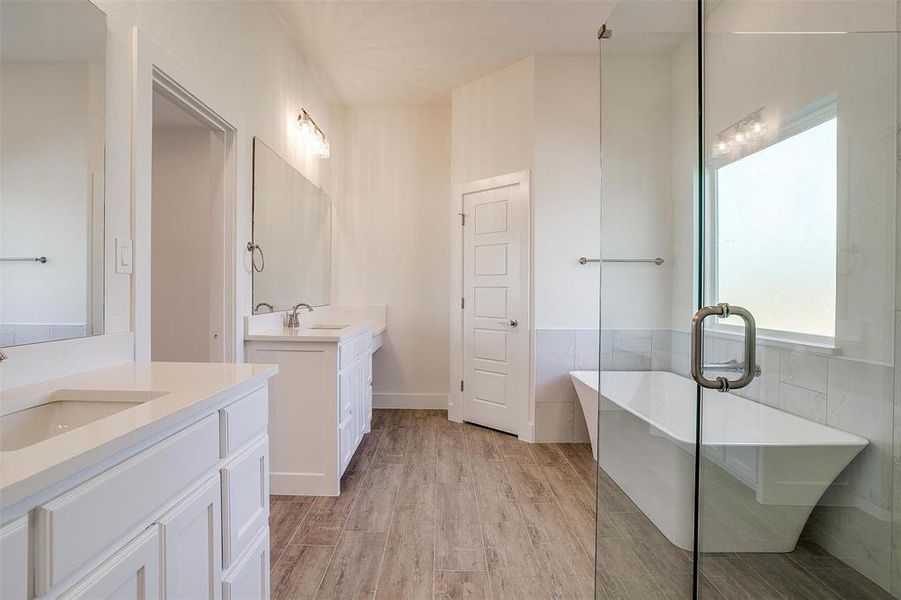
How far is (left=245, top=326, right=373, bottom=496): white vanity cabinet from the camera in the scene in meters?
2.48

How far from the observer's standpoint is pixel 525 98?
3572 millimetres

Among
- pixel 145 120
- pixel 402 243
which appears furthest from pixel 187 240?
pixel 402 243

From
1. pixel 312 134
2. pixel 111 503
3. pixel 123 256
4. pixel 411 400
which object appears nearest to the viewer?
pixel 111 503

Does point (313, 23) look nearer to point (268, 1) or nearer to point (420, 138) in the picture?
point (268, 1)

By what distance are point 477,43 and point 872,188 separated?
303cm

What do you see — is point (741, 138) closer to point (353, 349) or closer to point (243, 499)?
point (243, 499)

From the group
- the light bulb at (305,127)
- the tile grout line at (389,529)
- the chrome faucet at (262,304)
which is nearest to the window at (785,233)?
the tile grout line at (389,529)

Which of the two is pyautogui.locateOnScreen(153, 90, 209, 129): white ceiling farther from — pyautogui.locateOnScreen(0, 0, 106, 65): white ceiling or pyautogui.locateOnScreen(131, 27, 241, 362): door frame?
pyautogui.locateOnScreen(0, 0, 106, 65): white ceiling

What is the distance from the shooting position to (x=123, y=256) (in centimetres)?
151

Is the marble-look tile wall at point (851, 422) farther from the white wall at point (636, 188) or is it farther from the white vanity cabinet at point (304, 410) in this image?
the white vanity cabinet at point (304, 410)

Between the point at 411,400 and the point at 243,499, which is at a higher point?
the point at 243,499

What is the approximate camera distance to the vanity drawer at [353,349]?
2.59m

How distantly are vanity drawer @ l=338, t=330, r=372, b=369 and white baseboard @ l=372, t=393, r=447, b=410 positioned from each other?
1173 mm

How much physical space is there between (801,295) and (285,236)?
9.34 ft
